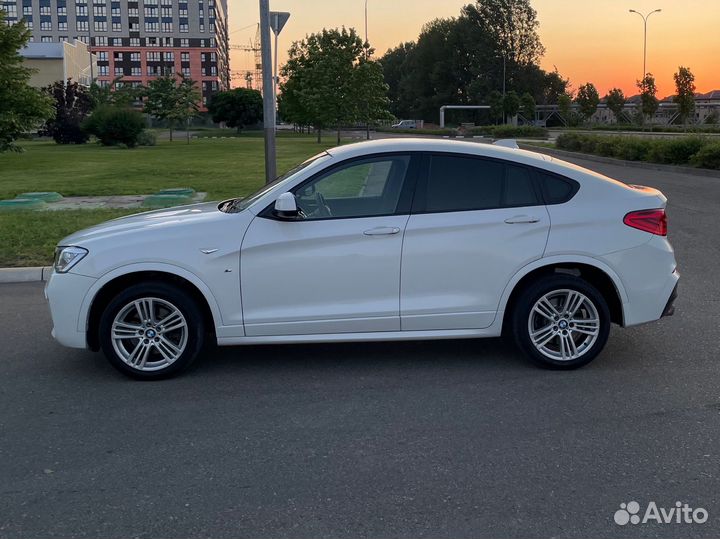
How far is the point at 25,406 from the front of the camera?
5254 mm

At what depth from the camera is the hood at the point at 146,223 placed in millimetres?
5809

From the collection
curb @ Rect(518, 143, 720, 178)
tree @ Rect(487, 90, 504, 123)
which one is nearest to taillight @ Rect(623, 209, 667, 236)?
curb @ Rect(518, 143, 720, 178)

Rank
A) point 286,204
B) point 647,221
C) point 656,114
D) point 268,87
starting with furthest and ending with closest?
point 656,114, point 268,87, point 647,221, point 286,204

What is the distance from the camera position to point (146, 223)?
19.6ft

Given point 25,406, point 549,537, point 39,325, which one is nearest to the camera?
point 549,537

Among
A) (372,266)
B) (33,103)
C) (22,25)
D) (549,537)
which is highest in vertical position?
(22,25)

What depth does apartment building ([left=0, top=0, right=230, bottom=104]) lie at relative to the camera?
496 feet

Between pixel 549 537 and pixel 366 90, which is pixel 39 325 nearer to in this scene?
pixel 549 537

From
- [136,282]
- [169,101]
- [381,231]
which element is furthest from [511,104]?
[136,282]

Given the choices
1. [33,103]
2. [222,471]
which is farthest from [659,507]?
[33,103]

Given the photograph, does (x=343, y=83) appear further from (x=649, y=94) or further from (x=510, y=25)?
(x=510, y=25)

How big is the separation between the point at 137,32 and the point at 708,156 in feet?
479

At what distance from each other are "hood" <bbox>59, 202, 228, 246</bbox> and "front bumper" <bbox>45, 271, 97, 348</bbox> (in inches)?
11.3

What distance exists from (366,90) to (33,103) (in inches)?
955
